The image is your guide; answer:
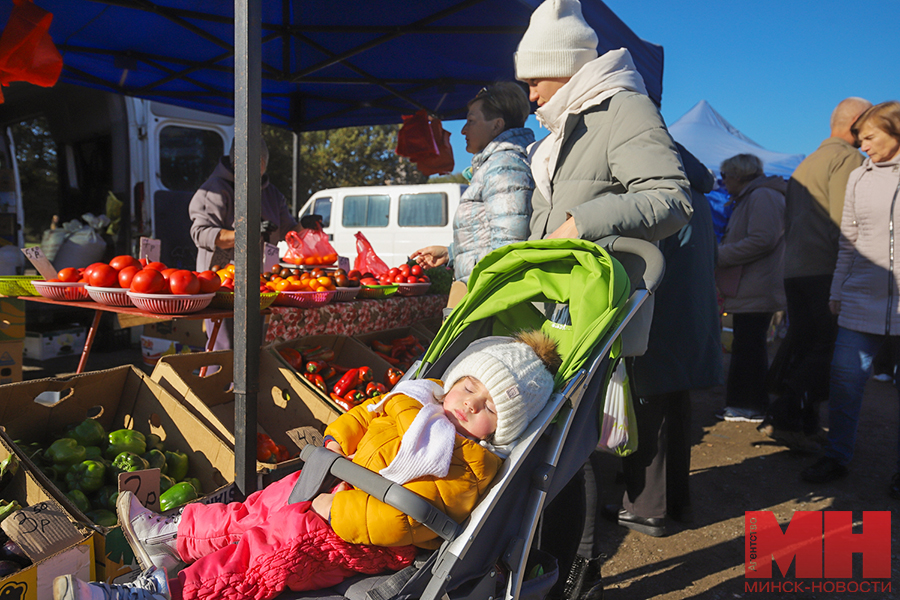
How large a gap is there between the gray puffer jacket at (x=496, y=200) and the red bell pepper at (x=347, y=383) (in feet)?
2.99

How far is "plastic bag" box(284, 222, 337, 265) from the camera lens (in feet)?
14.3

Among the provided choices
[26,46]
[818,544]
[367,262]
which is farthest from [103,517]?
[818,544]

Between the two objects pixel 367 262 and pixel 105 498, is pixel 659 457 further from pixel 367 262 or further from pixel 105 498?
pixel 367 262

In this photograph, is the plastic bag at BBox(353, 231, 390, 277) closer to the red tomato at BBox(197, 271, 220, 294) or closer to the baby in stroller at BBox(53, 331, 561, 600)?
the red tomato at BBox(197, 271, 220, 294)

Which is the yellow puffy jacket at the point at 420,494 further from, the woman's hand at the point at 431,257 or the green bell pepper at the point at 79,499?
the woman's hand at the point at 431,257

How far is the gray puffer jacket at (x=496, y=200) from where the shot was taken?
279cm

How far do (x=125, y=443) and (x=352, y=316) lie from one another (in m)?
1.69

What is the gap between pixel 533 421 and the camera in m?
1.59

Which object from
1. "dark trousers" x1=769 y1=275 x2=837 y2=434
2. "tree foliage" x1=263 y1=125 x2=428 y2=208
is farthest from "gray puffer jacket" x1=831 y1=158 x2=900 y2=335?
"tree foliage" x1=263 y1=125 x2=428 y2=208

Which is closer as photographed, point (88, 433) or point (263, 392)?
point (88, 433)

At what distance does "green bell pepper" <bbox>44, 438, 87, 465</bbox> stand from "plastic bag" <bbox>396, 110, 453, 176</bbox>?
4.68 metres

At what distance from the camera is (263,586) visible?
1417mm

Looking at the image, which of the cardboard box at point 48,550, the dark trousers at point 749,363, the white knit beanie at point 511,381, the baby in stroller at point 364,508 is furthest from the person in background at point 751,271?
the cardboard box at point 48,550

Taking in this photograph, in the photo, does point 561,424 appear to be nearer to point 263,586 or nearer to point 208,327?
point 263,586
